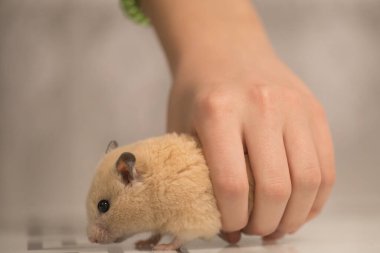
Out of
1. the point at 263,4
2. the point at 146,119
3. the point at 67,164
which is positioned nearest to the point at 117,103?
the point at 146,119

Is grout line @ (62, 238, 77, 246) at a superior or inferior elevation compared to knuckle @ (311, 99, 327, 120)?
inferior

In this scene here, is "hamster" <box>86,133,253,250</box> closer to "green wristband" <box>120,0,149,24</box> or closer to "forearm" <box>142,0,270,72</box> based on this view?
"forearm" <box>142,0,270,72</box>

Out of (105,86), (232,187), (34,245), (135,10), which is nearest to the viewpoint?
(232,187)

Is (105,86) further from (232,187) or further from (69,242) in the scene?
(232,187)

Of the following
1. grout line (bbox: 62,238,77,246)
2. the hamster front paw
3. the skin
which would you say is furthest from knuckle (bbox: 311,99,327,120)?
grout line (bbox: 62,238,77,246)

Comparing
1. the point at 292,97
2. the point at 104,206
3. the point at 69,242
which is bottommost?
the point at 69,242

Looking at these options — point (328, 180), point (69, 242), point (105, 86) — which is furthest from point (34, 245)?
point (105, 86)

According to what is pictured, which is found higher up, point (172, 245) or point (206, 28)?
point (206, 28)
